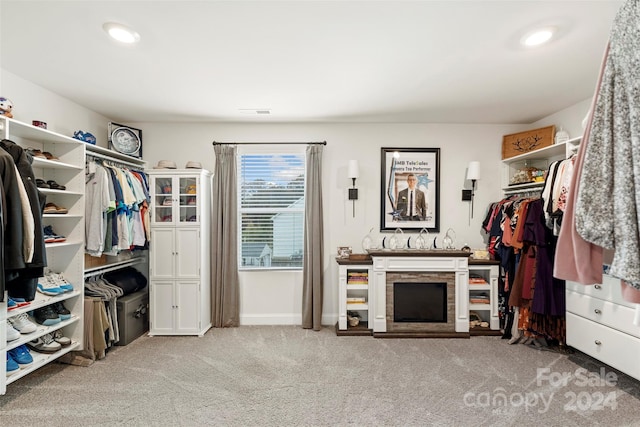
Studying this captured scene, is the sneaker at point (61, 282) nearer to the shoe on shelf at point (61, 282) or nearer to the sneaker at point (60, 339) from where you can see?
the shoe on shelf at point (61, 282)

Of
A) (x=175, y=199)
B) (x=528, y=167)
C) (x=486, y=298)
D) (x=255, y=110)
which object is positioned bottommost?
(x=486, y=298)

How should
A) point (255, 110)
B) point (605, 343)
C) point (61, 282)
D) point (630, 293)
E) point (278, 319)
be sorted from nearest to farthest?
point (630, 293) → point (605, 343) → point (61, 282) → point (255, 110) → point (278, 319)

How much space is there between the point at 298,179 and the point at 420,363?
2.36 metres

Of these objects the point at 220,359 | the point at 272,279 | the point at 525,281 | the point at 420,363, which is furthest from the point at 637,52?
the point at 272,279

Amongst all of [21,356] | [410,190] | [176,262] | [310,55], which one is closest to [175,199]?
[176,262]

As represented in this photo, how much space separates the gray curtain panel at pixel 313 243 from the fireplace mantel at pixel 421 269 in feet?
2.14

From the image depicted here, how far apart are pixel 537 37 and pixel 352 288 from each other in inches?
107

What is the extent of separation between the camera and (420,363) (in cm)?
286

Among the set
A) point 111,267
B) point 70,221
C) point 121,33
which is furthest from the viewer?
point 111,267

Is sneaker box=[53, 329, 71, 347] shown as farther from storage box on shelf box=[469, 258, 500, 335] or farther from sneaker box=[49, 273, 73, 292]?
storage box on shelf box=[469, 258, 500, 335]

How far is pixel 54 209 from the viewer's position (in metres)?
2.72

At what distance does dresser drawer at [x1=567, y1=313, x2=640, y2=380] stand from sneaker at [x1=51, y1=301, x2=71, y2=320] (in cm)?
432

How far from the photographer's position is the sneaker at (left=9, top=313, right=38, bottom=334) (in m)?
2.40

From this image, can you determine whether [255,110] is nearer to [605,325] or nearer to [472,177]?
[472,177]
